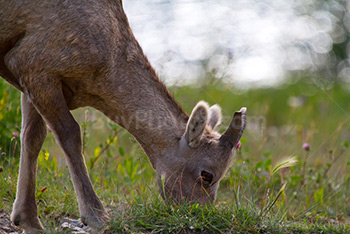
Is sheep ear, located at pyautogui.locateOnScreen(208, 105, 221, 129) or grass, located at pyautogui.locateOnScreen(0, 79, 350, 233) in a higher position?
sheep ear, located at pyautogui.locateOnScreen(208, 105, 221, 129)

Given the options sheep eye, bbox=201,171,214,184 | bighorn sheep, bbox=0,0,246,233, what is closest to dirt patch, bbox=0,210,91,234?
bighorn sheep, bbox=0,0,246,233

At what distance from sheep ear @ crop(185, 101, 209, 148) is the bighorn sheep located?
10 millimetres

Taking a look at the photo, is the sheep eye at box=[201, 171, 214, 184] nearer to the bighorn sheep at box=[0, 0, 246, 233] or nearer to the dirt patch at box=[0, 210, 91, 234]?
the bighorn sheep at box=[0, 0, 246, 233]

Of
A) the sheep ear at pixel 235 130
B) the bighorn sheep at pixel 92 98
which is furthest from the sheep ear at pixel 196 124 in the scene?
the sheep ear at pixel 235 130

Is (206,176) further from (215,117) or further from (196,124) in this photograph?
(215,117)

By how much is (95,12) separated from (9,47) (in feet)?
2.90

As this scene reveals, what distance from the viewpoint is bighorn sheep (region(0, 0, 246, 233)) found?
14.1 ft

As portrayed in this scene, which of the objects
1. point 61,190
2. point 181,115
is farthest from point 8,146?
point 181,115

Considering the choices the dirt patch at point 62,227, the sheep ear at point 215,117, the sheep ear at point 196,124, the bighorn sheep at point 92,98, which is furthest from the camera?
the sheep ear at point 215,117

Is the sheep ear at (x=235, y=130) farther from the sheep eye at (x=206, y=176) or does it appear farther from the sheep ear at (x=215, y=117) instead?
the sheep ear at (x=215, y=117)

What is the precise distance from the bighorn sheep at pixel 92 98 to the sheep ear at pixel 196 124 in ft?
0.03

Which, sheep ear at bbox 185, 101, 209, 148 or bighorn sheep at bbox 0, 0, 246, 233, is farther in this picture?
sheep ear at bbox 185, 101, 209, 148

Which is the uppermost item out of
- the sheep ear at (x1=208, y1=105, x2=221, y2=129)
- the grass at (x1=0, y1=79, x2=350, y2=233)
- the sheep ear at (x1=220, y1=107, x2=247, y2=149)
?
the sheep ear at (x1=220, y1=107, x2=247, y2=149)

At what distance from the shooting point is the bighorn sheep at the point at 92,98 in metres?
4.29
